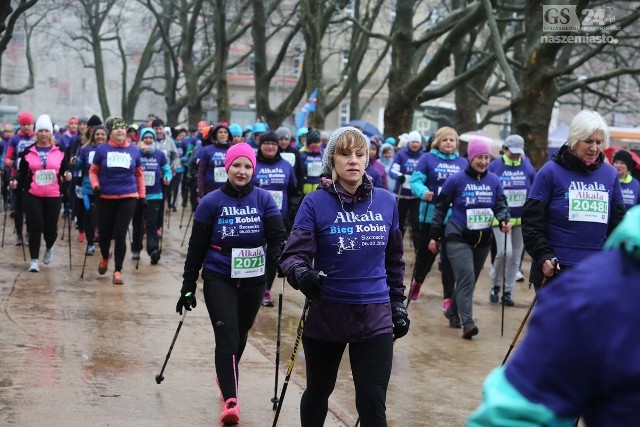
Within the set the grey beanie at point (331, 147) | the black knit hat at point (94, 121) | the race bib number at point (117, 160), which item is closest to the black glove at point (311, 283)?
the grey beanie at point (331, 147)

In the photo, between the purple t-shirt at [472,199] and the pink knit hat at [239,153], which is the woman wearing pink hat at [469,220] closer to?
the purple t-shirt at [472,199]

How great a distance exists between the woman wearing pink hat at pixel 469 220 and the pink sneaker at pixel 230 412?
412 cm

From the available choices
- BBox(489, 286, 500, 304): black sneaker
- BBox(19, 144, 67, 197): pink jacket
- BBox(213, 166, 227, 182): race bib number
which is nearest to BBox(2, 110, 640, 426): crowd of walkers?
BBox(489, 286, 500, 304): black sneaker

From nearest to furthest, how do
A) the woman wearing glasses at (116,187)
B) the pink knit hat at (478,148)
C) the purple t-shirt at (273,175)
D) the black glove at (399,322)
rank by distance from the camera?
the black glove at (399,322) < the pink knit hat at (478,148) < the purple t-shirt at (273,175) < the woman wearing glasses at (116,187)

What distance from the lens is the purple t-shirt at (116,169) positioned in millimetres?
12703

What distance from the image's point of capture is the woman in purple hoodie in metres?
5.26

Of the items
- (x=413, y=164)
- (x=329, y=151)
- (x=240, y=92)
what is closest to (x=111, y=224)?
(x=413, y=164)

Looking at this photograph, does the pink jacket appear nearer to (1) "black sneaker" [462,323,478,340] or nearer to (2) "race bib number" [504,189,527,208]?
(2) "race bib number" [504,189,527,208]

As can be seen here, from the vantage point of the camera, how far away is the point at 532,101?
18328 mm

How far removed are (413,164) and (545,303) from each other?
45.8 ft

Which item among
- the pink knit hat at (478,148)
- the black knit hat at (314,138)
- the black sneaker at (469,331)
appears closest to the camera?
the black sneaker at (469,331)

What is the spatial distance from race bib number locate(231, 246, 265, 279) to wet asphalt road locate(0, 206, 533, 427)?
0.95 m

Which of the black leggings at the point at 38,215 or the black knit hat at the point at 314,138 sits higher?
the black knit hat at the point at 314,138

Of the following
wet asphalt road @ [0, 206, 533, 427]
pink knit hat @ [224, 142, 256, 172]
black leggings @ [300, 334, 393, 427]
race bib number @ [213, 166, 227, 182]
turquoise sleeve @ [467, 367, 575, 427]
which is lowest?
wet asphalt road @ [0, 206, 533, 427]
